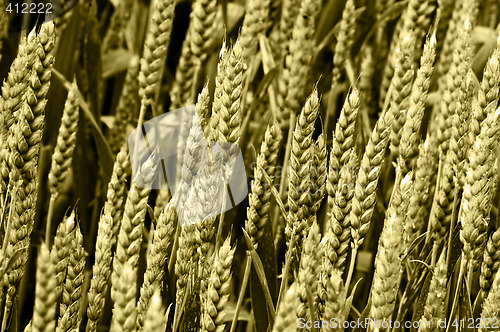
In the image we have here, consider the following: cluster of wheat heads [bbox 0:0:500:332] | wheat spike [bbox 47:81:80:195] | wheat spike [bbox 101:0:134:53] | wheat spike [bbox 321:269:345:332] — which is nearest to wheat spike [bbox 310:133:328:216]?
cluster of wheat heads [bbox 0:0:500:332]

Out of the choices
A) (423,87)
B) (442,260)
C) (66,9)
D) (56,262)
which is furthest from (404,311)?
(66,9)

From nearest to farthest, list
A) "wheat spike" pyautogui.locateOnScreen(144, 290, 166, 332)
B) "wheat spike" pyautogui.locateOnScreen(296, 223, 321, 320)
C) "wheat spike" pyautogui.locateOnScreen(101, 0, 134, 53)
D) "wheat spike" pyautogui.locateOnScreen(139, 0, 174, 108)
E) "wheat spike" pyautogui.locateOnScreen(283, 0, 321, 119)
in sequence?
1. "wheat spike" pyautogui.locateOnScreen(144, 290, 166, 332)
2. "wheat spike" pyautogui.locateOnScreen(296, 223, 321, 320)
3. "wheat spike" pyautogui.locateOnScreen(139, 0, 174, 108)
4. "wheat spike" pyautogui.locateOnScreen(283, 0, 321, 119)
5. "wheat spike" pyautogui.locateOnScreen(101, 0, 134, 53)

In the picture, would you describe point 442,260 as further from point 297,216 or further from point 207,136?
point 207,136

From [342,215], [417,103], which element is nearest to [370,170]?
[342,215]

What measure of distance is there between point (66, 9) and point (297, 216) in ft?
1.94

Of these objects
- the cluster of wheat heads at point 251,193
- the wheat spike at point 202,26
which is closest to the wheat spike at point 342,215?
the cluster of wheat heads at point 251,193

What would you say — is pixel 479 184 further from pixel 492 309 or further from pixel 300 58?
pixel 300 58

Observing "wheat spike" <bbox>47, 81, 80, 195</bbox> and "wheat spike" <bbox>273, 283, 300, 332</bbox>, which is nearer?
"wheat spike" <bbox>273, 283, 300, 332</bbox>

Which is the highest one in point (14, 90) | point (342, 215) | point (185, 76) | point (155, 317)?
point (185, 76)

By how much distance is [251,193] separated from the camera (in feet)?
2.43

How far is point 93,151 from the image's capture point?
3.48 feet

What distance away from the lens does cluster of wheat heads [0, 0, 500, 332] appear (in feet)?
1.94

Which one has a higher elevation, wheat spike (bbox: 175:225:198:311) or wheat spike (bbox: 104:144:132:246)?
wheat spike (bbox: 104:144:132:246)

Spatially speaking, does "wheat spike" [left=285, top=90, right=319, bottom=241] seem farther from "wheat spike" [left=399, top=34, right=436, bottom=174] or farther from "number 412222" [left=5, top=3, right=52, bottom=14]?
"number 412222" [left=5, top=3, right=52, bottom=14]
